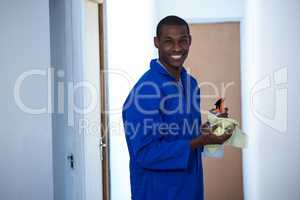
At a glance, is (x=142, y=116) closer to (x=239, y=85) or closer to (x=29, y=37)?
(x=29, y=37)

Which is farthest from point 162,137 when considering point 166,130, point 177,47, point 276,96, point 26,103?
point 276,96

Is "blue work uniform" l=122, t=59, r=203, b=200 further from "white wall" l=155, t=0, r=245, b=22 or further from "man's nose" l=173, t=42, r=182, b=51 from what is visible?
"white wall" l=155, t=0, r=245, b=22

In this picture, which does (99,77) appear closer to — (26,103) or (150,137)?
(26,103)

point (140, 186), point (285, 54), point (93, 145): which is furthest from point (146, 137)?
point (285, 54)

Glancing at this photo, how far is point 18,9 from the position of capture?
1831mm

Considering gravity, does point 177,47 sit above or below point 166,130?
above

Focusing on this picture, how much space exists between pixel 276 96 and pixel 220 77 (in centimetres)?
112

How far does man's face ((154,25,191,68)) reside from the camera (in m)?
1.35

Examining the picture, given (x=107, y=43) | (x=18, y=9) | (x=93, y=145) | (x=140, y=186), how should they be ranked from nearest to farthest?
(x=140, y=186) → (x=18, y=9) → (x=93, y=145) → (x=107, y=43)

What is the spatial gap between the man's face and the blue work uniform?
42 millimetres

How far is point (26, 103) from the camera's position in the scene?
1853 mm

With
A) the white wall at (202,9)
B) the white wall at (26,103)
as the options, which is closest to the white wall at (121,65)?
the white wall at (202,9)

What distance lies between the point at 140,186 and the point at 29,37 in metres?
0.94

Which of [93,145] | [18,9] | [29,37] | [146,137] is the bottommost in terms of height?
[93,145]
